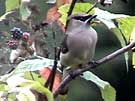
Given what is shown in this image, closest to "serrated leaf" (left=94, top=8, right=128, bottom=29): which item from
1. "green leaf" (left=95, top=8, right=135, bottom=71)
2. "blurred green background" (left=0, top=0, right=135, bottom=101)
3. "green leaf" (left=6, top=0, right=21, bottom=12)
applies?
"green leaf" (left=95, top=8, right=135, bottom=71)

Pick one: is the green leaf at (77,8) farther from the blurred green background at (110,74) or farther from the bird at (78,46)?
the blurred green background at (110,74)

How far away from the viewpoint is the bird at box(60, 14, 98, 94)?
88 cm

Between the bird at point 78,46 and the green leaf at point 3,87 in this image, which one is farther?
the bird at point 78,46

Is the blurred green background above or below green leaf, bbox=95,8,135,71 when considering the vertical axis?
below

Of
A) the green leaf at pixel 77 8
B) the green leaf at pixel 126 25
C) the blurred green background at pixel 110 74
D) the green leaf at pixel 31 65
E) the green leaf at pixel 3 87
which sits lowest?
the blurred green background at pixel 110 74

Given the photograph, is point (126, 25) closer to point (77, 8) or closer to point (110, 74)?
point (77, 8)

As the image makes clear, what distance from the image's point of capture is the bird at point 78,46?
882 millimetres

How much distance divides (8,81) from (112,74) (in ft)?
4.09

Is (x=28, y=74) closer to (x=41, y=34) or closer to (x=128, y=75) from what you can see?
(x=41, y=34)

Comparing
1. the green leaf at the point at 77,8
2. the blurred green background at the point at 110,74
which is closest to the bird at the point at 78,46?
the green leaf at the point at 77,8

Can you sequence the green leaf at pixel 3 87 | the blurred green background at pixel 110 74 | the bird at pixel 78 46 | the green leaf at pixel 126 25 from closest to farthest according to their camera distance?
the green leaf at pixel 3 87 < the green leaf at pixel 126 25 < the bird at pixel 78 46 < the blurred green background at pixel 110 74

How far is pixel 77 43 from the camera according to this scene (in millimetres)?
916

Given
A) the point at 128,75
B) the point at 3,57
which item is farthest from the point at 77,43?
the point at 128,75

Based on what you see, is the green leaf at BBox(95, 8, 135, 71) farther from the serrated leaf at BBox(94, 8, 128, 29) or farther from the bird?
the bird
